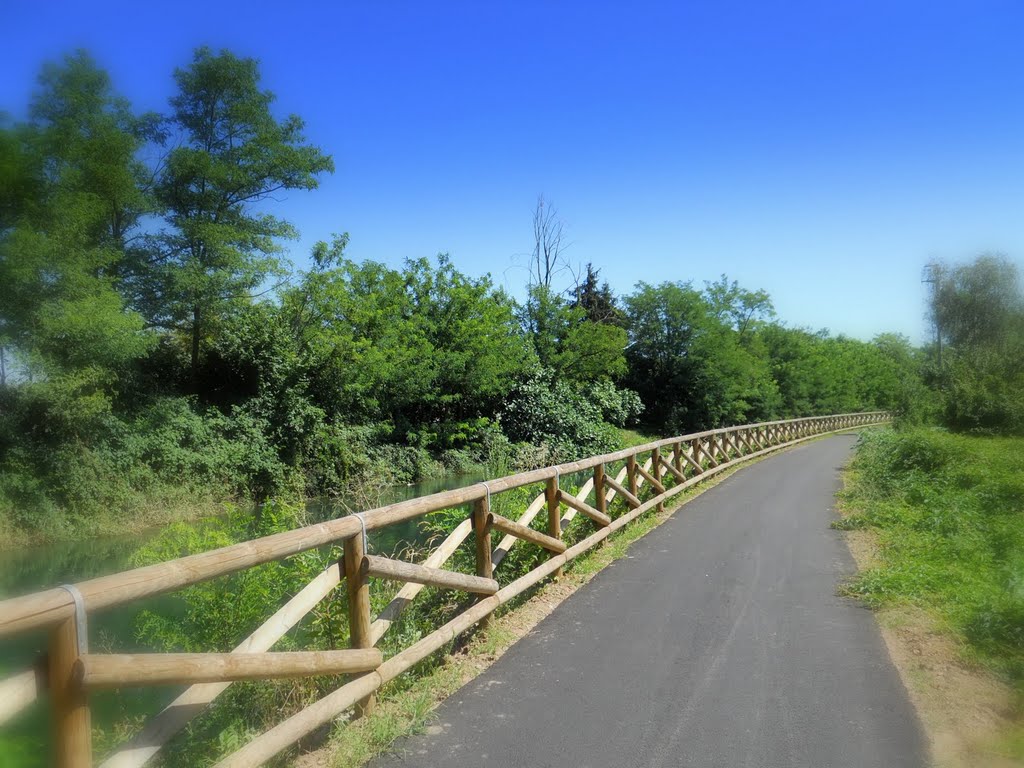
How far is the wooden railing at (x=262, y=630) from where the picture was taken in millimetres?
2584

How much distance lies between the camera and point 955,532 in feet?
31.2

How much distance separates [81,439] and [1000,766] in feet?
69.2

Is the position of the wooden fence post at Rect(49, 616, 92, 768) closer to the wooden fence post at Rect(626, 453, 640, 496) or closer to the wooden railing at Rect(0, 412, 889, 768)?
the wooden railing at Rect(0, 412, 889, 768)

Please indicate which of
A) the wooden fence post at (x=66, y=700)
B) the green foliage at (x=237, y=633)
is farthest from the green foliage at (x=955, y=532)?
the wooden fence post at (x=66, y=700)

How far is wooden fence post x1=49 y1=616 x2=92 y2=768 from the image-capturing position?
2566mm

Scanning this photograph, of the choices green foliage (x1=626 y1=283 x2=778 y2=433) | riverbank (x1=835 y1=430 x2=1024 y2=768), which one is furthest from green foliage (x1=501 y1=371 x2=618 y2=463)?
riverbank (x1=835 y1=430 x2=1024 y2=768)

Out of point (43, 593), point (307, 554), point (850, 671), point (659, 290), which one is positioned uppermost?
point (659, 290)

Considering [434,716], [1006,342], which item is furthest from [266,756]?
[1006,342]

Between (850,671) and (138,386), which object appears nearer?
(850,671)

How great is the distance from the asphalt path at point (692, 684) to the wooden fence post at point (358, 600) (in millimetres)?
447

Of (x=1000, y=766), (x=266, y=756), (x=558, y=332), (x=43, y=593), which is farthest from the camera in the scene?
(x=558, y=332)

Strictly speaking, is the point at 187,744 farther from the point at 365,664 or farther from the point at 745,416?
the point at 745,416

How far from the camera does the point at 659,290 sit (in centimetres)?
4484

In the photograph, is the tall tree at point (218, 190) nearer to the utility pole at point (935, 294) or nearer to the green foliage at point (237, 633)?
the green foliage at point (237, 633)
